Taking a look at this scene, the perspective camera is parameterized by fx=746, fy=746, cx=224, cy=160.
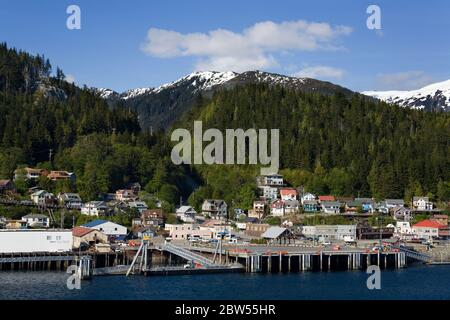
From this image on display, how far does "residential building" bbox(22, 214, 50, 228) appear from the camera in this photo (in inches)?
2638

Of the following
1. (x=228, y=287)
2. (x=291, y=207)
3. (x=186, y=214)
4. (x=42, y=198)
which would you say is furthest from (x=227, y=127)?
(x=228, y=287)

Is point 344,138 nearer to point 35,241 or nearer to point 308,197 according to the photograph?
point 308,197

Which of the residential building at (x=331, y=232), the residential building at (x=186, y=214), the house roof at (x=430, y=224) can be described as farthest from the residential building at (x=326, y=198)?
the residential building at (x=186, y=214)

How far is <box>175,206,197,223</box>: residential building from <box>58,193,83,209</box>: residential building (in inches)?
419

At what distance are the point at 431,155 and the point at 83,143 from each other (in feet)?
147

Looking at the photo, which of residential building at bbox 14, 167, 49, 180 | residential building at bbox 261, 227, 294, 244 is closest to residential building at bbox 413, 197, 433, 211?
residential building at bbox 261, 227, 294, 244

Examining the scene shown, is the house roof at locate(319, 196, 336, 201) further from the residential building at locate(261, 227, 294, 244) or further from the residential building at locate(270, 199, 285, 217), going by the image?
the residential building at locate(261, 227, 294, 244)

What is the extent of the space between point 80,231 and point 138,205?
54.3 ft

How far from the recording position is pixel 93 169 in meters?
83.5

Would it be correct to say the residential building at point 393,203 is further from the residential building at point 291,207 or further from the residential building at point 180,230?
the residential building at point 180,230

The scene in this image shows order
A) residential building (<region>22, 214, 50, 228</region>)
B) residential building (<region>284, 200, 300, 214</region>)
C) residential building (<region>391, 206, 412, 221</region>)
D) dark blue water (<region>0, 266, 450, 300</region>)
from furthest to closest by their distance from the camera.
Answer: residential building (<region>284, 200, 300, 214</region>) → residential building (<region>391, 206, 412, 221</region>) → residential building (<region>22, 214, 50, 228</region>) → dark blue water (<region>0, 266, 450, 300</region>)

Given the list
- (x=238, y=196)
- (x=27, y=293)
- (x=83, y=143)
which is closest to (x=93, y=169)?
(x=83, y=143)

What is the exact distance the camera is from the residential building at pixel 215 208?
85688 millimetres

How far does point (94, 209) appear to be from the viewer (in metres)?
73.2
